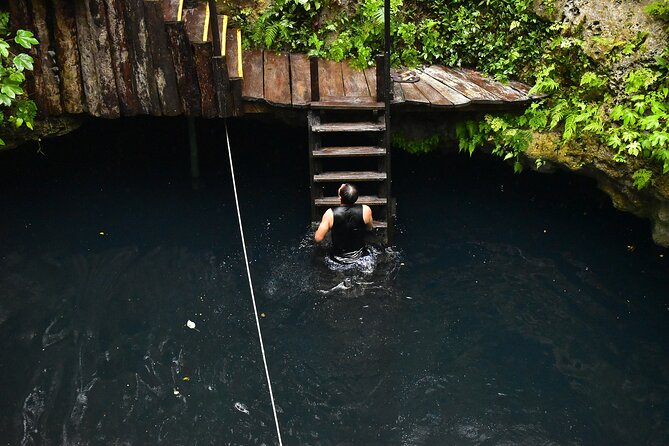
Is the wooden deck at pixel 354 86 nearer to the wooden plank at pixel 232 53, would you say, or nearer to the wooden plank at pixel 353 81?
the wooden plank at pixel 353 81

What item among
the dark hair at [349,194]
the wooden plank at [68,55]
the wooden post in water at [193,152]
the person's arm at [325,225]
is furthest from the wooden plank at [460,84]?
the wooden plank at [68,55]

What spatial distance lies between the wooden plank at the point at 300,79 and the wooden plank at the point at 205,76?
3.32ft

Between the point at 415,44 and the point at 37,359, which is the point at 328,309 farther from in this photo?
the point at 415,44

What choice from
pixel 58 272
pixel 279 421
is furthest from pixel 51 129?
pixel 279 421

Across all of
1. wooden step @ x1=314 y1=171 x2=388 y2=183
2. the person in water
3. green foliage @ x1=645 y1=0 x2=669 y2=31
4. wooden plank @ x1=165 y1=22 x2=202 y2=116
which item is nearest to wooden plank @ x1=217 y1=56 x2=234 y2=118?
wooden plank @ x1=165 y1=22 x2=202 y2=116

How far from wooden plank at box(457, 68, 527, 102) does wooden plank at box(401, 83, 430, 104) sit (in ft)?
2.76

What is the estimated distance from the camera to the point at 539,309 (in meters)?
8.04

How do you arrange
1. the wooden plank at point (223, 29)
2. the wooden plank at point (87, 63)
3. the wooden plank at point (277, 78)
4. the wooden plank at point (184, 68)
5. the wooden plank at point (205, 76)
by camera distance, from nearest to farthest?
the wooden plank at point (87, 63) < the wooden plank at point (184, 68) < the wooden plank at point (205, 76) < the wooden plank at point (223, 29) < the wooden plank at point (277, 78)

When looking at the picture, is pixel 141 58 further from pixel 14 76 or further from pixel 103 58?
pixel 14 76

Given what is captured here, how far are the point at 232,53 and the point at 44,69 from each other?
230 cm

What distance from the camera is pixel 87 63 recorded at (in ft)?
26.8

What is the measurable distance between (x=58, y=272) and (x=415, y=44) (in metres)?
5.60

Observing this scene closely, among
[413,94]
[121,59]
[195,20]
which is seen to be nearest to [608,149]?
[413,94]

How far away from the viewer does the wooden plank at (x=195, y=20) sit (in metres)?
8.29
